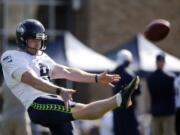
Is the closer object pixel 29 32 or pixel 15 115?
pixel 29 32

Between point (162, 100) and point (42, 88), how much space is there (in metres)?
5.41

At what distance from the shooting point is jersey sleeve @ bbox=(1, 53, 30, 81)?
8609 millimetres

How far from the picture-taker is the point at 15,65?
8664 millimetres

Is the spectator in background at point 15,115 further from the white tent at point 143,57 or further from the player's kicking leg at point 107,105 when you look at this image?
the white tent at point 143,57

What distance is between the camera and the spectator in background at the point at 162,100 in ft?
44.2

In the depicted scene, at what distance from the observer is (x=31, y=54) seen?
8.87 metres

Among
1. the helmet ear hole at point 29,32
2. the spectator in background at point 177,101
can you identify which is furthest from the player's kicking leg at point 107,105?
the spectator in background at point 177,101

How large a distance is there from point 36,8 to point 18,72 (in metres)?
15.1

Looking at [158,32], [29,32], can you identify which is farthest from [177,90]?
[29,32]

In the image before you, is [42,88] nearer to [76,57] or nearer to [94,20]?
[76,57]

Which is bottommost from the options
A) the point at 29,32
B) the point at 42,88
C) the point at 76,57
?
the point at 76,57

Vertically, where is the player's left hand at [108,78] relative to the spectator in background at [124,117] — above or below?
above

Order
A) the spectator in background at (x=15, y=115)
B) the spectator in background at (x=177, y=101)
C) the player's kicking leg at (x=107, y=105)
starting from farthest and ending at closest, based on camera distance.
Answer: the spectator in background at (x=177, y=101), the spectator in background at (x=15, y=115), the player's kicking leg at (x=107, y=105)

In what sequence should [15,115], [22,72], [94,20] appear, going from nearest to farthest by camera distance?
[22,72]
[15,115]
[94,20]
